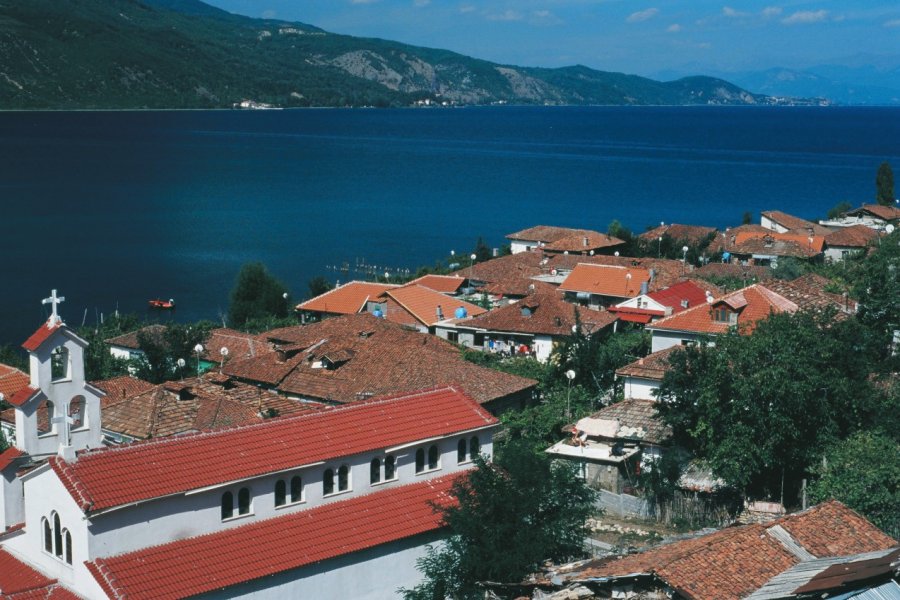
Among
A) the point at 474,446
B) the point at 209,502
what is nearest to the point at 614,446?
the point at 474,446

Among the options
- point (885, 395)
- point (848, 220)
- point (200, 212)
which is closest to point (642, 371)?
point (885, 395)

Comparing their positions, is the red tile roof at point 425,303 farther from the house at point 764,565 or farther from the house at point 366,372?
the house at point 764,565

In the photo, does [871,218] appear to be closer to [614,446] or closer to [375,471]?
[614,446]

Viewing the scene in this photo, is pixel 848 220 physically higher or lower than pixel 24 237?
higher

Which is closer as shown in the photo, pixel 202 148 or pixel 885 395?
pixel 885 395

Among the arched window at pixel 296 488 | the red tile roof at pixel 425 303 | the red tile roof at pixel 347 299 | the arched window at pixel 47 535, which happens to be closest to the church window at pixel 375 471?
the arched window at pixel 296 488

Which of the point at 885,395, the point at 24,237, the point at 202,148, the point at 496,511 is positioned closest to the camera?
the point at 496,511

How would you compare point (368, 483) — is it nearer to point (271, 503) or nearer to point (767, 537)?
point (271, 503)
